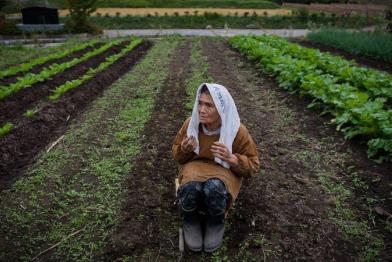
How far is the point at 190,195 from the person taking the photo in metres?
3.20

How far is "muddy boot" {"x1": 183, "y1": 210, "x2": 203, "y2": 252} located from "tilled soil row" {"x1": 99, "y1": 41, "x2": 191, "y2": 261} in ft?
0.56

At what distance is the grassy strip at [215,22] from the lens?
29.9 metres

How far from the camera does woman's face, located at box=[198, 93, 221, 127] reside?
3.24 m

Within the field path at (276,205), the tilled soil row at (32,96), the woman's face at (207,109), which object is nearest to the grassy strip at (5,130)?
the tilled soil row at (32,96)

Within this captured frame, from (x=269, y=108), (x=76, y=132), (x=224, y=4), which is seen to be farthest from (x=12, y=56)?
(x=224, y=4)

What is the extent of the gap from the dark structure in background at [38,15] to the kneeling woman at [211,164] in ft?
79.6

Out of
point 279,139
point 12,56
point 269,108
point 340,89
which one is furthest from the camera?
point 12,56

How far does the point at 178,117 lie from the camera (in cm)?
674

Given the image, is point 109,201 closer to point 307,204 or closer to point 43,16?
point 307,204

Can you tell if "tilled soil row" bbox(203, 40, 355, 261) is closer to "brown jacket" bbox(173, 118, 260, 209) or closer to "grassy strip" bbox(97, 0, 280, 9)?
"brown jacket" bbox(173, 118, 260, 209)

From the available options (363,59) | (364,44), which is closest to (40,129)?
(363,59)

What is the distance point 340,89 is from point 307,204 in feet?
10.8

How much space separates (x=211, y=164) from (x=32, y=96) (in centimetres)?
610

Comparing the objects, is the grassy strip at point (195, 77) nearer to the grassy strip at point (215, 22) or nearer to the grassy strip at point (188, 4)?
the grassy strip at point (215, 22)
